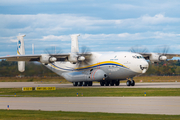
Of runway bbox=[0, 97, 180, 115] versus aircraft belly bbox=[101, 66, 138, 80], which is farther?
aircraft belly bbox=[101, 66, 138, 80]

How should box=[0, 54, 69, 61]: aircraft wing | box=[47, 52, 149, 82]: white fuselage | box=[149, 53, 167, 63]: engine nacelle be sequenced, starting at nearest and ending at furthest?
box=[47, 52, 149, 82]: white fuselage < box=[0, 54, 69, 61]: aircraft wing < box=[149, 53, 167, 63]: engine nacelle

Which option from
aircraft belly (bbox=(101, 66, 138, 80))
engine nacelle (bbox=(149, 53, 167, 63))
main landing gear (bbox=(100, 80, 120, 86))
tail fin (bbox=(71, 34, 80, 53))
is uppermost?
tail fin (bbox=(71, 34, 80, 53))

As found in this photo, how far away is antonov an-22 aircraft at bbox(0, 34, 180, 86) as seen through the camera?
43.7 metres

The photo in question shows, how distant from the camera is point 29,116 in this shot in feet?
49.0

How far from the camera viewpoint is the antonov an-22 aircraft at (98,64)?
4366 centimetres

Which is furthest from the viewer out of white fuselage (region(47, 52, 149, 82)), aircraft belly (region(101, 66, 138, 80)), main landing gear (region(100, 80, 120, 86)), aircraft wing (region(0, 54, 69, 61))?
main landing gear (region(100, 80, 120, 86))

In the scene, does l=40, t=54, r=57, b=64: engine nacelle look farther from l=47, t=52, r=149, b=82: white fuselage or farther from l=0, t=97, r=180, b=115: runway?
l=0, t=97, r=180, b=115: runway

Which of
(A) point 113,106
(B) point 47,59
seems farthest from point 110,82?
(A) point 113,106

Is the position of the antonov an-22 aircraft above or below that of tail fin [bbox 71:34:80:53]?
below

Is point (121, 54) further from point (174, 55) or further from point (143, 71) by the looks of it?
point (174, 55)

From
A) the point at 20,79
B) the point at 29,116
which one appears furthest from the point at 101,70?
the point at 29,116

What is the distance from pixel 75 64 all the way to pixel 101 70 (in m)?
6.32

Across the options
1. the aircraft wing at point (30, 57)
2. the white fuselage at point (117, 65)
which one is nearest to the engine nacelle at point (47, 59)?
the aircraft wing at point (30, 57)

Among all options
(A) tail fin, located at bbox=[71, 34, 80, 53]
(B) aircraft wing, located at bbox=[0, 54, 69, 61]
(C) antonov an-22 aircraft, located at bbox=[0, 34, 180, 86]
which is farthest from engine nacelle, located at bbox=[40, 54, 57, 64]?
(A) tail fin, located at bbox=[71, 34, 80, 53]
